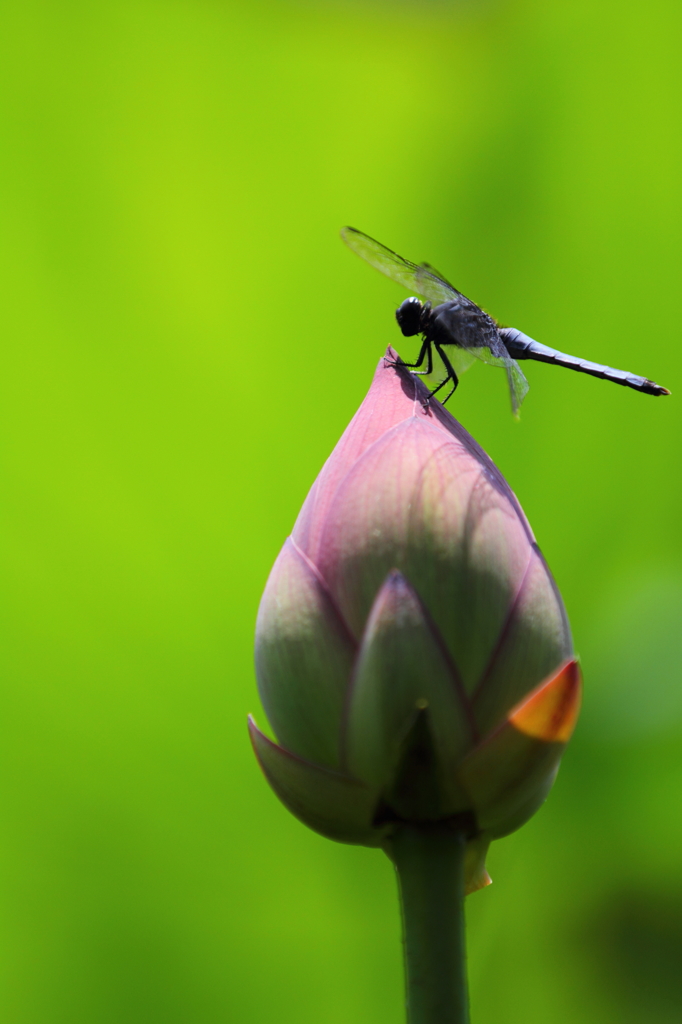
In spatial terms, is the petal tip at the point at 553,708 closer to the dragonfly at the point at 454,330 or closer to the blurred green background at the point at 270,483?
the dragonfly at the point at 454,330

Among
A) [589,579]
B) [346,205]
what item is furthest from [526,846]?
[346,205]

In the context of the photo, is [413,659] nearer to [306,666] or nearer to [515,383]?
[306,666]

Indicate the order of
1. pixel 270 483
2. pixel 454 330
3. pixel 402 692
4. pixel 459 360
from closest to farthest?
pixel 402 692 → pixel 454 330 → pixel 459 360 → pixel 270 483

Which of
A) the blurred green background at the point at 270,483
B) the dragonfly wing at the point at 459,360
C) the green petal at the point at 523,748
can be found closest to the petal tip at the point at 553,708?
the green petal at the point at 523,748

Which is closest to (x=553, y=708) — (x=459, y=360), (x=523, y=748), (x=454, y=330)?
(x=523, y=748)

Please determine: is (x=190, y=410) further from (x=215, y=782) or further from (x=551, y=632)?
(x=551, y=632)

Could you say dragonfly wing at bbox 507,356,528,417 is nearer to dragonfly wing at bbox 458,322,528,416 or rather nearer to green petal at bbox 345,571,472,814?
dragonfly wing at bbox 458,322,528,416
